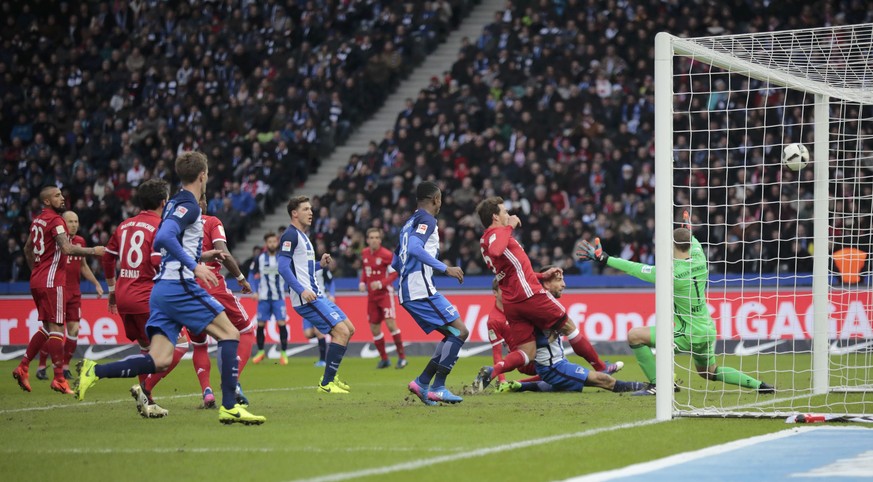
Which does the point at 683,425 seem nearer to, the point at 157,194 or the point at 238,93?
→ the point at 157,194

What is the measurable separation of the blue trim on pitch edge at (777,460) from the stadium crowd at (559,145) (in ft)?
40.2

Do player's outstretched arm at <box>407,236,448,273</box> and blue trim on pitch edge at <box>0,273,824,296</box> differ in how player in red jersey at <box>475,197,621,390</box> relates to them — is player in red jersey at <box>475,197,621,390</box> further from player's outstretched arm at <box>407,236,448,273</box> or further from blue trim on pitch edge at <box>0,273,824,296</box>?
blue trim on pitch edge at <box>0,273,824,296</box>

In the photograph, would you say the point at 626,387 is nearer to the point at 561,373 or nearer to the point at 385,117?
the point at 561,373

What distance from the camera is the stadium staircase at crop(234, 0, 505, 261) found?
1040 inches

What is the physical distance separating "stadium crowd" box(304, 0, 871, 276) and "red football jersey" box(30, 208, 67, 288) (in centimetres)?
864

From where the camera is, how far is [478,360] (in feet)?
65.5

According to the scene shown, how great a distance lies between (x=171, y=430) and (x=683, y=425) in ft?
12.9

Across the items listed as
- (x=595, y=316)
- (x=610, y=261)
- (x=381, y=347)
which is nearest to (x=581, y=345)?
(x=610, y=261)

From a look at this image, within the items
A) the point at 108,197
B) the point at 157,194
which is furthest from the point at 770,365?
the point at 108,197

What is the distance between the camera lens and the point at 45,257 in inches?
572

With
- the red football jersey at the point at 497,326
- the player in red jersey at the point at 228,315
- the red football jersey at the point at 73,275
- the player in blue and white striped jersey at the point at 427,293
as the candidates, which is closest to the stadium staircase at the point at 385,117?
the red football jersey at the point at 73,275

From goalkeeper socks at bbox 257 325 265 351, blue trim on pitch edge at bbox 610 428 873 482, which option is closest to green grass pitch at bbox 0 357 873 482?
blue trim on pitch edge at bbox 610 428 873 482

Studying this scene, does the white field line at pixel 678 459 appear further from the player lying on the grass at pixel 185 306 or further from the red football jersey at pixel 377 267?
the red football jersey at pixel 377 267

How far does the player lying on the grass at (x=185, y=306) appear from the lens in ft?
29.5
